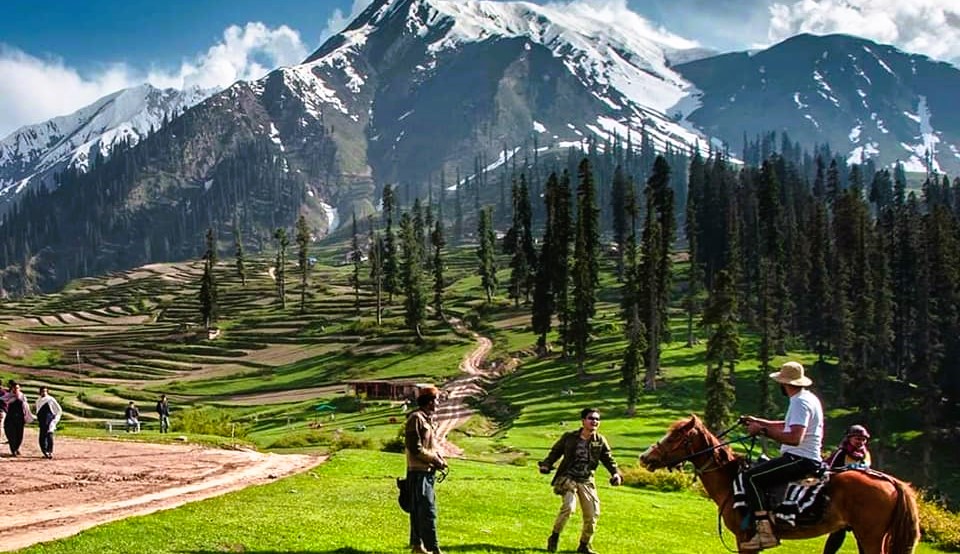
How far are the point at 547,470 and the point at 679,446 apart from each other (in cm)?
316

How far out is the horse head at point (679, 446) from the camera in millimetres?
14789

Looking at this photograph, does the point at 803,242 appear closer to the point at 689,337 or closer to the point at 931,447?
the point at 689,337

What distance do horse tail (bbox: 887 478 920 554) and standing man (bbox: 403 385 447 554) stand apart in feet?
25.7

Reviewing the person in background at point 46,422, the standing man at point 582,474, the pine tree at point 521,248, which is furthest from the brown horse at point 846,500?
the pine tree at point 521,248

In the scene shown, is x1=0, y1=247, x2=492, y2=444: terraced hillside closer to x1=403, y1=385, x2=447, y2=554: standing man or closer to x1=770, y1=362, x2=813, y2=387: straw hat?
x1=403, y1=385, x2=447, y2=554: standing man

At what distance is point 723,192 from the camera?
4857 inches

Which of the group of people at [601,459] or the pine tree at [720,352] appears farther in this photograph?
the pine tree at [720,352]

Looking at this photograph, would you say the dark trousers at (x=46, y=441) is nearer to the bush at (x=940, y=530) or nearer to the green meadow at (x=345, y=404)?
the green meadow at (x=345, y=404)

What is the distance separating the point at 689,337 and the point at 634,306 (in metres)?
14.5

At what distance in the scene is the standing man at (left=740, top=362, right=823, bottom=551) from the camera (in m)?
13.2

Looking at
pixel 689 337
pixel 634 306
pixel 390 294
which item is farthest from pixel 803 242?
pixel 390 294

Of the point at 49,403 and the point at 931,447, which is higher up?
the point at 49,403

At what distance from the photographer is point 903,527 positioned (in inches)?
507

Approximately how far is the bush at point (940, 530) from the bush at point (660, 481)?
10.6 m
